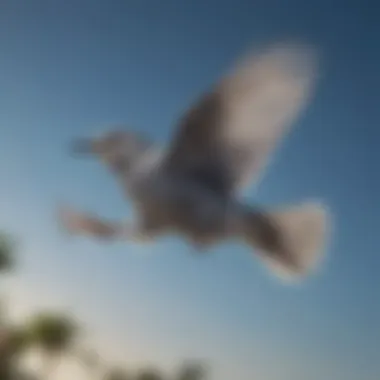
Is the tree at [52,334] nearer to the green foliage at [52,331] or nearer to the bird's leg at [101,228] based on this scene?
the green foliage at [52,331]

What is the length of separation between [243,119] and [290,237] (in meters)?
0.16

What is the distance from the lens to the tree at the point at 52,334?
1.22 meters

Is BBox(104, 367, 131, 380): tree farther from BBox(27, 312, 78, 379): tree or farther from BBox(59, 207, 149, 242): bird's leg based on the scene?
BBox(59, 207, 149, 242): bird's leg

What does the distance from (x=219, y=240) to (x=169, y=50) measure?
0.26 metres

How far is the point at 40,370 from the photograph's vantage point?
123 cm

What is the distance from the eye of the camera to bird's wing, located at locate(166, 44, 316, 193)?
3.98ft

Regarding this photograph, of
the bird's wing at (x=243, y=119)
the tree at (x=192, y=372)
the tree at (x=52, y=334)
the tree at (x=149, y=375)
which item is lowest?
the tree at (x=52, y=334)

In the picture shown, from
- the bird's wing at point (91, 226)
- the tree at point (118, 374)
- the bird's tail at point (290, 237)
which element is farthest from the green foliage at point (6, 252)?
the bird's tail at point (290, 237)

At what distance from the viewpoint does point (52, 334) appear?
1.22 m

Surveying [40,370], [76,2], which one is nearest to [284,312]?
[40,370]

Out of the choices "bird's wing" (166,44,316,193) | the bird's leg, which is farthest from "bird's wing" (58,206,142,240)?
"bird's wing" (166,44,316,193)

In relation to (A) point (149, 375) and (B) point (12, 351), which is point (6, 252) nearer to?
(B) point (12, 351)

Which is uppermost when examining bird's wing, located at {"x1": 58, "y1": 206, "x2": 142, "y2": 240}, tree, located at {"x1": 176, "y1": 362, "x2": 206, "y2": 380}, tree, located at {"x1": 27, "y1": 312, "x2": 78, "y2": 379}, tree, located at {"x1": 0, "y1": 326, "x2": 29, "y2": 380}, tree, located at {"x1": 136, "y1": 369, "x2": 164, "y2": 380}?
→ bird's wing, located at {"x1": 58, "y1": 206, "x2": 142, "y2": 240}

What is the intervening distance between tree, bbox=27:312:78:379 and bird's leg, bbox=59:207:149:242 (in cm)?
11
